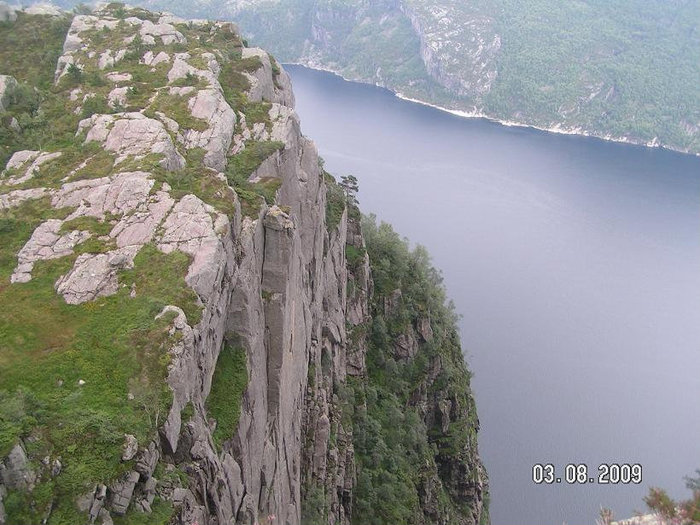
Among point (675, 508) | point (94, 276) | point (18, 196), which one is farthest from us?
point (18, 196)

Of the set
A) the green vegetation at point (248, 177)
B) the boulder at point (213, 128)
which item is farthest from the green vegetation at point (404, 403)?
the boulder at point (213, 128)

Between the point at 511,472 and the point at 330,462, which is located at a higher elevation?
the point at 330,462

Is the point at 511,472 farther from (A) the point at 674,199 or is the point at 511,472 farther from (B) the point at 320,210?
(A) the point at 674,199

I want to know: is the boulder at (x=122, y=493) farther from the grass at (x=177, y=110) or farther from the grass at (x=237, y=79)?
the grass at (x=237, y=79)

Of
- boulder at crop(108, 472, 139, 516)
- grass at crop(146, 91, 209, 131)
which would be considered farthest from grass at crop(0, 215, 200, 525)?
grass at crop(146, 91, 209, 131)

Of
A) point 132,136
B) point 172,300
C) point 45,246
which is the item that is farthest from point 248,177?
point 172,300

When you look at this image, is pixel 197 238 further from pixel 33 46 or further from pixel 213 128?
pixel 33 46

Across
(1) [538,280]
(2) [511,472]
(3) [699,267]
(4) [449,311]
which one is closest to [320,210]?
(4) [449,311]
